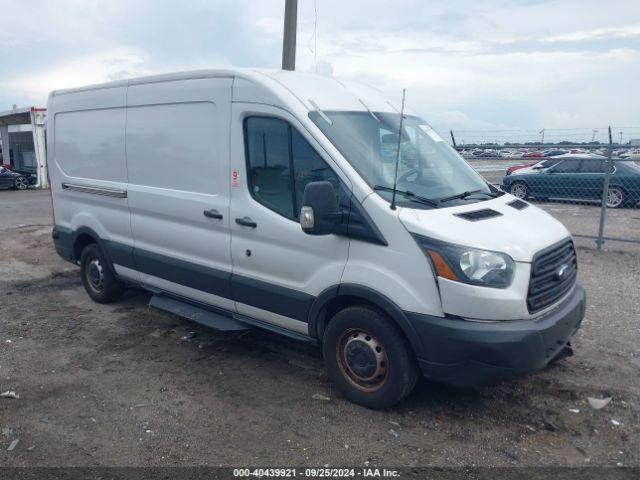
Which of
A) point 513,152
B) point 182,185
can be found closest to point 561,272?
point 182,185

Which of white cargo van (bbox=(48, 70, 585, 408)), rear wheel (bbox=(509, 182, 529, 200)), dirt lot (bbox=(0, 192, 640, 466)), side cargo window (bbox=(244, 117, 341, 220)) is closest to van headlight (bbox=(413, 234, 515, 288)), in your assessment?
white cargo van (bbox=(48, 70, 585, 408))

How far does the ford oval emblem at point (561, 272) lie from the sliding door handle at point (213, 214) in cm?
267

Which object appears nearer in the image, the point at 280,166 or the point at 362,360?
the point at 362,360

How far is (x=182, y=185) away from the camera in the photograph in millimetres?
5094

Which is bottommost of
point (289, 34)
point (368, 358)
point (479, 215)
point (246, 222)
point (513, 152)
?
point (368, 358)

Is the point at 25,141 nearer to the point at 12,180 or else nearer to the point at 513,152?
the point at 12,180

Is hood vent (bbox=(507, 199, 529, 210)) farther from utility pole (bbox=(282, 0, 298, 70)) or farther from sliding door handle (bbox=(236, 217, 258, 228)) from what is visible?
utility pole (bbox=(282, 0, 298, 70))

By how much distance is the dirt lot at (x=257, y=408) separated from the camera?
357cm

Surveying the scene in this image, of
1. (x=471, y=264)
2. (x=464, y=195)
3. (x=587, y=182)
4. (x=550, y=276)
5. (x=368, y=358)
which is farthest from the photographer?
(x=587, y=182)

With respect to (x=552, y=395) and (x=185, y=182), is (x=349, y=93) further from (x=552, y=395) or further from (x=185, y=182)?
(x=552, y=395)

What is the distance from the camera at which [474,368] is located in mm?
3604

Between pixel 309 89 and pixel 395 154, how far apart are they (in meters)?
0.87

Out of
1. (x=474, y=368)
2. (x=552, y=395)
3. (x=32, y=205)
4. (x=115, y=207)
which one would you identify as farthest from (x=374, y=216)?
(x=32, y=205)

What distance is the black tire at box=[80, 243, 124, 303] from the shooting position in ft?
21.2
